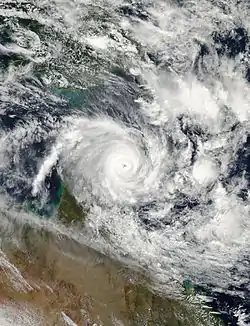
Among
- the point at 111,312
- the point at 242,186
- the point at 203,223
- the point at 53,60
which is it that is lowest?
the point at 111,312

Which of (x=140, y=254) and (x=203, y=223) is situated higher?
(x=203, y=223)

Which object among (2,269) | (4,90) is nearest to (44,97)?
(4,90)

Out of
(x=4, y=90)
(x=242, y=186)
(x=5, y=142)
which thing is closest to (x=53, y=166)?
(x=5, y=142)

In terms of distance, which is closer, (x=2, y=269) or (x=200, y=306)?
(x=2, y=269)

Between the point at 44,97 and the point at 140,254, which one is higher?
the point at 44,97

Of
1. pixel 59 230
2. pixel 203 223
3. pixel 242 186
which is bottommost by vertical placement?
pixel 59 230

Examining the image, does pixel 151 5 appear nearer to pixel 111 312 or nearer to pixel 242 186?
pixel 242 186

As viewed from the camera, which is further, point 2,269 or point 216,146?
point 216,146

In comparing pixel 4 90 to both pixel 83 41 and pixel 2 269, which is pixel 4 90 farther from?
pixel 2 269
